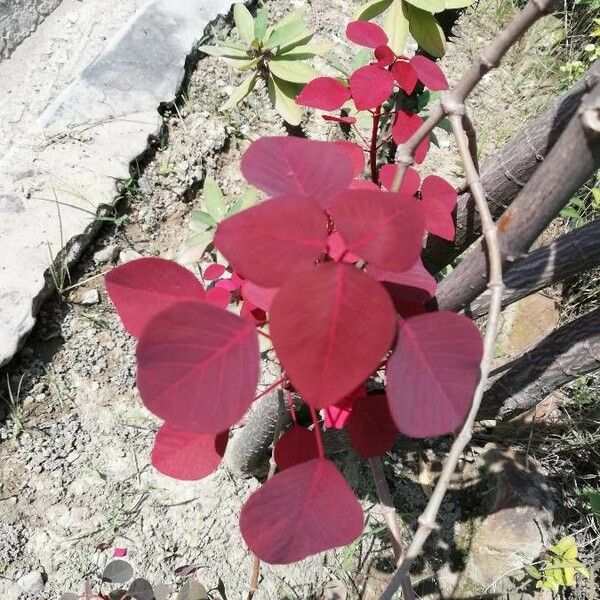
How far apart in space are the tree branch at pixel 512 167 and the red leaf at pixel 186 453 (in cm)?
52

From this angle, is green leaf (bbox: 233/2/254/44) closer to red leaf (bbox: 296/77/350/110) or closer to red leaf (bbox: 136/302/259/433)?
red leaf (bbox: 296/77/350/110)

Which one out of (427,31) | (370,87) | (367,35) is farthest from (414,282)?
(427,31)

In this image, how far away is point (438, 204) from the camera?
2.36ft

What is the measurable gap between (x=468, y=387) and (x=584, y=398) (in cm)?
144

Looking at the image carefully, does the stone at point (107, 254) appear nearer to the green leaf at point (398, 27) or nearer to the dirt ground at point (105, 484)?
the dirt ground at point (105, 484)

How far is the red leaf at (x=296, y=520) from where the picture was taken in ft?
1.47

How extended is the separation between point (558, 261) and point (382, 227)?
609 mm

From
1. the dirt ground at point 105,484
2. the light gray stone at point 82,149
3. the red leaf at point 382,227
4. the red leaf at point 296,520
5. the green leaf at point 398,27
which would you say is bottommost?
the dirt ground at point 105,484

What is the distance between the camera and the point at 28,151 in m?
1.77

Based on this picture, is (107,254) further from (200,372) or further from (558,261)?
(200,372)

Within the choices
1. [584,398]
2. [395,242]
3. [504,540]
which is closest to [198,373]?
[395,242]

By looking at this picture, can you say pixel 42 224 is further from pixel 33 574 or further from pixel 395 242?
pixel 395 242

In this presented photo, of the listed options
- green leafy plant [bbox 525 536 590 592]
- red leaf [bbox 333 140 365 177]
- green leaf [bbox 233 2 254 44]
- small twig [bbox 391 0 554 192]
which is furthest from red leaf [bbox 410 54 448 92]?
green leafy plant [bbox 525 536 590 592]

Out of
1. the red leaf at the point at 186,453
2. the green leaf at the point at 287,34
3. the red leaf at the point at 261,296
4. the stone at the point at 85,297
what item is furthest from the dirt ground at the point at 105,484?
the red leaf at the point at 261,296
